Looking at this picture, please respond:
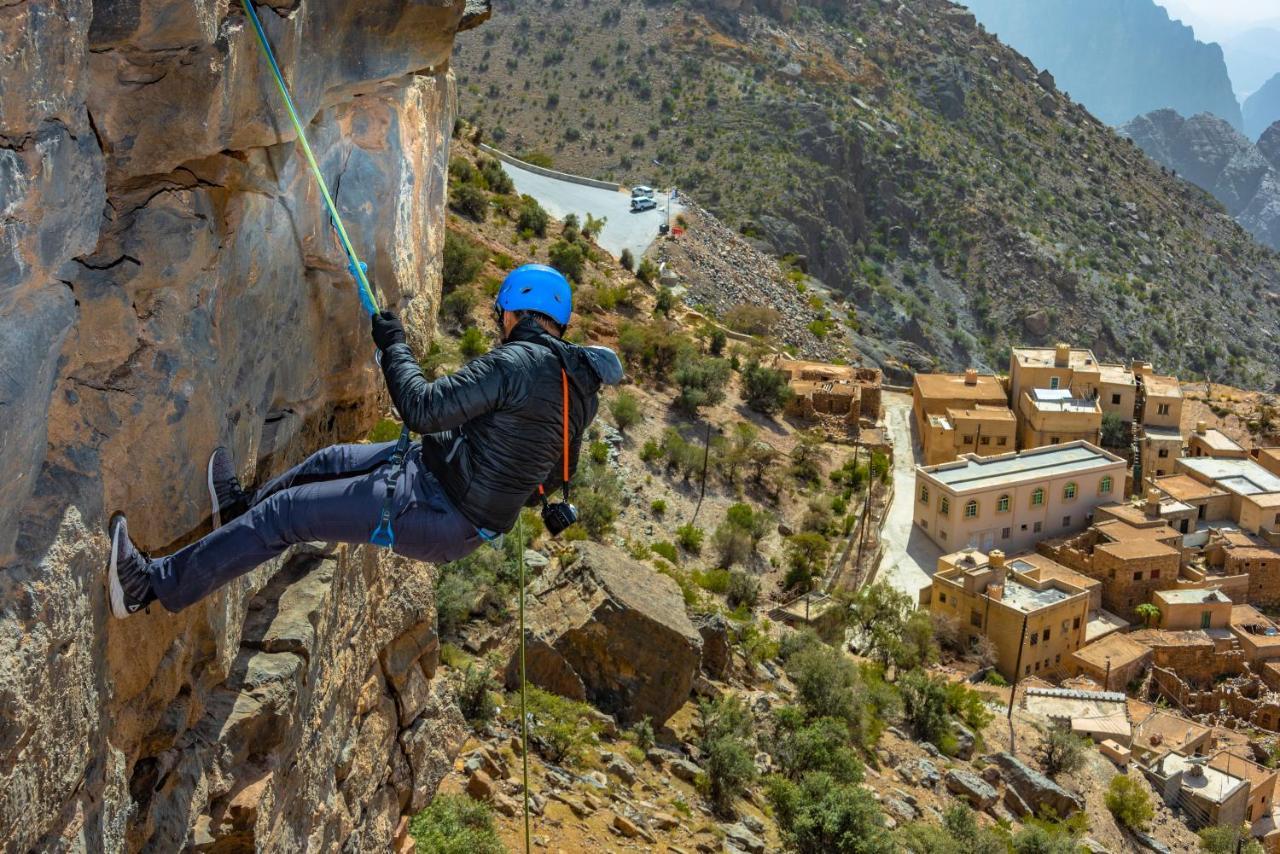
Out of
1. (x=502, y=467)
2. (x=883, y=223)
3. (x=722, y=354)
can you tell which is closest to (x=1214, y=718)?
(x=722, y=354)

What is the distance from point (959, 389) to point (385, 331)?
3864 cm

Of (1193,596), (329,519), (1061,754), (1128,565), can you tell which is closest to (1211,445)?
(1193,596)

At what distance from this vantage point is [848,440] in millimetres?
36562

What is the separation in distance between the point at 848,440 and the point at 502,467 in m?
32.6

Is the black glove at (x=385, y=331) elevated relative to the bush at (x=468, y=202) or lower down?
elevated

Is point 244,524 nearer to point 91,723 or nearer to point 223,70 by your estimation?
point 91,723

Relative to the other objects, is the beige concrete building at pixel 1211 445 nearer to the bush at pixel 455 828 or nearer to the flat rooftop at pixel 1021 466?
the flat rooftop at pixel 1021 466

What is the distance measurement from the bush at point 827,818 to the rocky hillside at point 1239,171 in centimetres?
18614

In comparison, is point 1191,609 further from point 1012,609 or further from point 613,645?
point 613,645

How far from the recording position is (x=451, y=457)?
188 inches

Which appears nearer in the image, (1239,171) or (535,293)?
(535,293)

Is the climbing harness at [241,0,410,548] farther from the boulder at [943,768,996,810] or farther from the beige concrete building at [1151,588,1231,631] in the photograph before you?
the beige concrete building at [1151,588,1231,631]

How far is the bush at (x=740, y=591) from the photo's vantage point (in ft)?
80.5

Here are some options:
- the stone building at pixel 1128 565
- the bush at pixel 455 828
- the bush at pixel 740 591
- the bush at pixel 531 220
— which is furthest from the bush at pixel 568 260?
the bush at pixel 455 828
